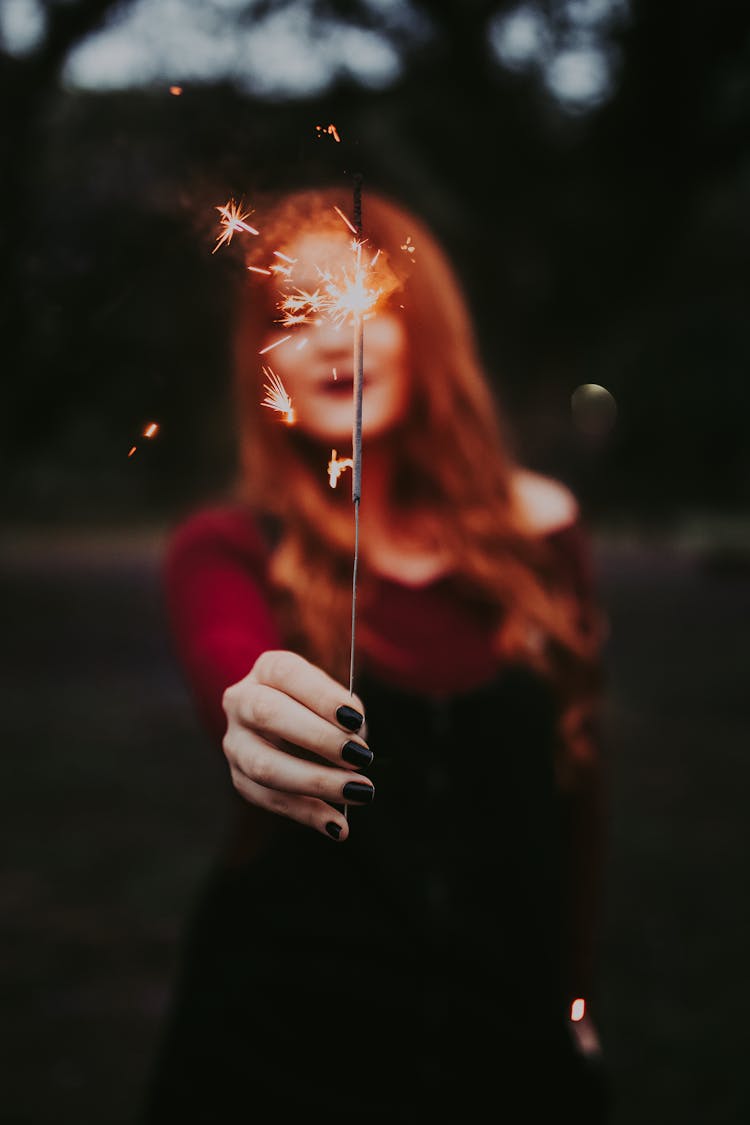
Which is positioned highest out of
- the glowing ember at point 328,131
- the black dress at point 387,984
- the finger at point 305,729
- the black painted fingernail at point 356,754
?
the glowing ember at point 328,131

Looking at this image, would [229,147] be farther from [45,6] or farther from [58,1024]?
[45,6]

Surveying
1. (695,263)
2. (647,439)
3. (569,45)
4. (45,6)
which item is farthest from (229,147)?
(647,439)

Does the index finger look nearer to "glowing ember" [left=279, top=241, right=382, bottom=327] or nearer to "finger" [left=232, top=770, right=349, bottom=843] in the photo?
"finger" [left=232, top=770, right=349, bottom=843]

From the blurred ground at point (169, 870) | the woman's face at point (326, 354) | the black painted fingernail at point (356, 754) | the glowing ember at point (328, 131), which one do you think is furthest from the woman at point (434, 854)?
the blurred ground at point (169, 870)

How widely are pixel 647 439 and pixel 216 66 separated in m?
21.9

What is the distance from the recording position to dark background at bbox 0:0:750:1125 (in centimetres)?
114

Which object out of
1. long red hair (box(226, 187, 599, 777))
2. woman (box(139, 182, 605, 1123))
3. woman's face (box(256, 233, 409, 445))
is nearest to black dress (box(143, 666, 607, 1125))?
woman (box(139, 182, 605, 1123))

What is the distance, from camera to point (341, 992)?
6.32 ft

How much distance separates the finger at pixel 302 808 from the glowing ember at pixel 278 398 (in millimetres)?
252

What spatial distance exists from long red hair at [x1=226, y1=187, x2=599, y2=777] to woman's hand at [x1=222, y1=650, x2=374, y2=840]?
0.50ft

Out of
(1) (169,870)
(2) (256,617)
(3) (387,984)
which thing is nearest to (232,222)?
(2) (256,617)

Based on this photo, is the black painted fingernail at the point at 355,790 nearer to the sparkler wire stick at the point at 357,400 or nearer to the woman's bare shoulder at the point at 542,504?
the sparkler wire stick at the point at 357,400

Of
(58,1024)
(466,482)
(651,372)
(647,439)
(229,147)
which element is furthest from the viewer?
(647,439)

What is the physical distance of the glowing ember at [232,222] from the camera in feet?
2.56
